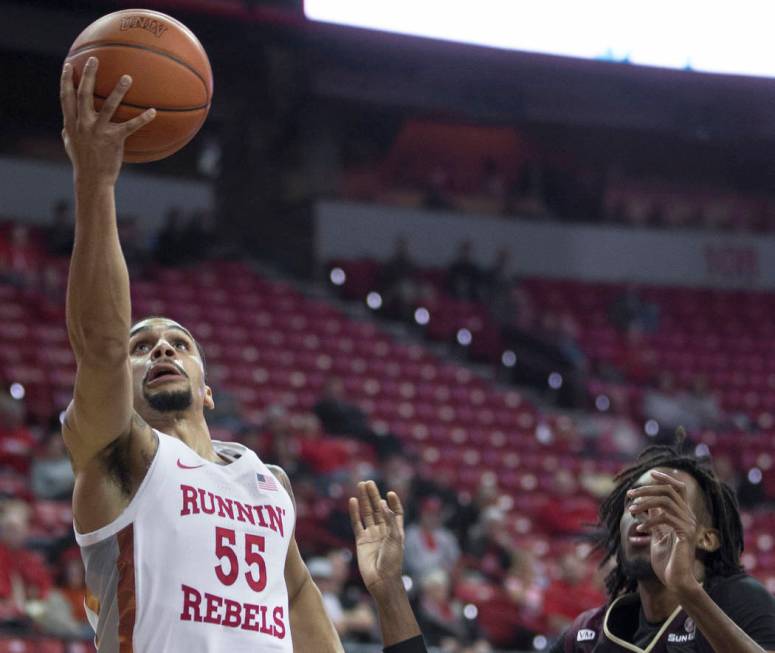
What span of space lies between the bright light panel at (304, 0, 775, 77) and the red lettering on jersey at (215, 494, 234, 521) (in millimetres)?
12552

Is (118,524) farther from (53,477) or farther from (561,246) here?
(561,246)

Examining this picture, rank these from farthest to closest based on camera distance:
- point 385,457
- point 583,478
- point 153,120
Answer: point 583,478 → point 385,457 → point 153,120

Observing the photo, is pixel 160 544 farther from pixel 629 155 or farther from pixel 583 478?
pixel 629 155

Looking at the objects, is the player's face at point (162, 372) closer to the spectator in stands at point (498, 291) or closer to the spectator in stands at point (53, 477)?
the spectator in stands at point (53, 477)

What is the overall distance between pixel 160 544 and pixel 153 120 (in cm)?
101

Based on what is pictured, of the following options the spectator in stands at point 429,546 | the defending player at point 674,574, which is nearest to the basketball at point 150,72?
the defending player at point 674,574

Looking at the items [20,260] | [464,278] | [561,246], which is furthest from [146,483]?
[561,246]

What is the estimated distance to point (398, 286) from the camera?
1508cm

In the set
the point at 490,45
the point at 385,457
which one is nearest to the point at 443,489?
the point at 385,457

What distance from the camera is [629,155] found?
18938 millimetres

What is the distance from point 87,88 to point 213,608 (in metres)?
1.21

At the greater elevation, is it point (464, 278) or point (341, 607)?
point (464, 278)

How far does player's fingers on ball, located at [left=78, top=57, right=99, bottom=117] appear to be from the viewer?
298 centimetres

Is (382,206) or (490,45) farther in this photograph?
(382,206)
